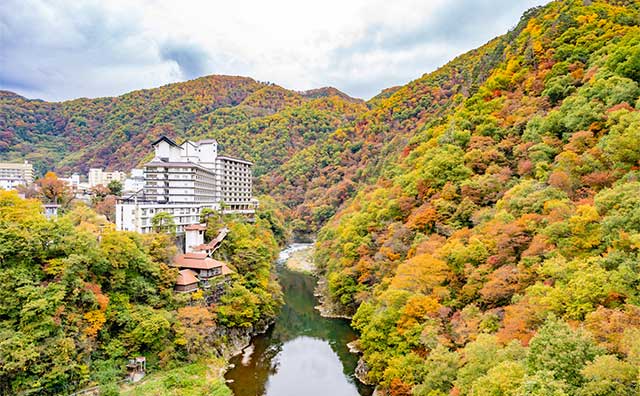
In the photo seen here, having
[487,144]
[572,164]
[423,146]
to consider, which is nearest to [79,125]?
[423,146]

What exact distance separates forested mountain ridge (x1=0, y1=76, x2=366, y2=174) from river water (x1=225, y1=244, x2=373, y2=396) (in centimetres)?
7570

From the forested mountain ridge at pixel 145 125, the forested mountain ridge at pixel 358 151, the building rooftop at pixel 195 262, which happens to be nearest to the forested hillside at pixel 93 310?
the building rooftop at pixel 195 262

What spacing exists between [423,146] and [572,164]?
20204 millimetres

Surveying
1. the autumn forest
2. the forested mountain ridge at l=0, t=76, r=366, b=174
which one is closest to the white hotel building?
the autumn forest

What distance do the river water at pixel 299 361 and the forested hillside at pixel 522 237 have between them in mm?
2328

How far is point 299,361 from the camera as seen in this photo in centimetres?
2697

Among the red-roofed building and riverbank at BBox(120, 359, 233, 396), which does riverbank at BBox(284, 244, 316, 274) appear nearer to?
the red-roofed building

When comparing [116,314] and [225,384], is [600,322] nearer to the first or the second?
[225,384]

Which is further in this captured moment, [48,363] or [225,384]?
[225,384]

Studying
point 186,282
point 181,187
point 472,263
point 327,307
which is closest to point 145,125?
point 181,187

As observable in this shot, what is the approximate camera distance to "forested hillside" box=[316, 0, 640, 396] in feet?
39.7

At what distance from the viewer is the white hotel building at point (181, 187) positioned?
32781mm

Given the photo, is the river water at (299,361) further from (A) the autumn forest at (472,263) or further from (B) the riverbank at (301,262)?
(B) the riverbank at (301,262)

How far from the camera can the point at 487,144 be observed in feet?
107
